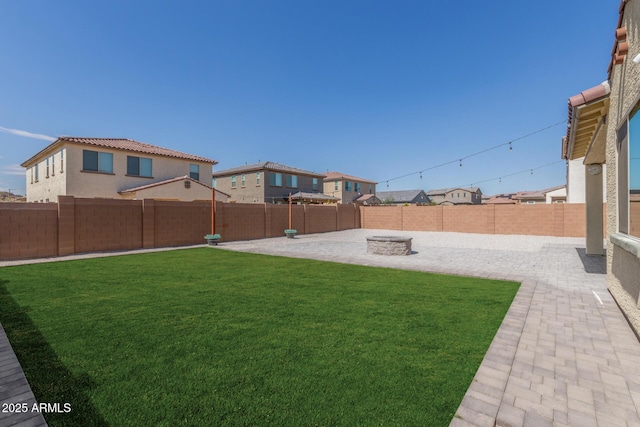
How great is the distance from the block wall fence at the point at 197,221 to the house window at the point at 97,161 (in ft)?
29.4

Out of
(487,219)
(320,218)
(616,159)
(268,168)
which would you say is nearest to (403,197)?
(268,168)

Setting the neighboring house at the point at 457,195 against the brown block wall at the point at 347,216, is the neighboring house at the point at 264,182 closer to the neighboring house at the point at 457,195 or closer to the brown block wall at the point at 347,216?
the brown block wall at the point at 347,216

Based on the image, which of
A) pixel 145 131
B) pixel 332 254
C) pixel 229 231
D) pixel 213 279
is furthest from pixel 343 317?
pixel 145 131

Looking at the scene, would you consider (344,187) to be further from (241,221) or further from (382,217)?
(241,221)

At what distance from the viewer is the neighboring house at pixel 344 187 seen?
42250 millimetres

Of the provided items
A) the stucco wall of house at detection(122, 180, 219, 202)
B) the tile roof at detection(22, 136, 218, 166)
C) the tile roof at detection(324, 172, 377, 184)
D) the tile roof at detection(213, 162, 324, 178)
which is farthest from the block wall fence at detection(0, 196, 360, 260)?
the tile roof at detection(324, 172, 377, 184)

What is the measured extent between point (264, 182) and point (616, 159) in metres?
27.7

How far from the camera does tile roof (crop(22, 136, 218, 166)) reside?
59.4 feet

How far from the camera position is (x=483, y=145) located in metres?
21.7

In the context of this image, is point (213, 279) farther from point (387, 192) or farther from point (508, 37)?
point (387, 192)

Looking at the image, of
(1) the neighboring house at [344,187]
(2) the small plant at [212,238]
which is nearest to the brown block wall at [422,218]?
(1) the neighboring house at [344,187]

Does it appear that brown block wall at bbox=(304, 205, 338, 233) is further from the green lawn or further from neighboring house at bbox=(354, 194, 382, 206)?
neighboring house at bbox=(354, 194, 382, 206)

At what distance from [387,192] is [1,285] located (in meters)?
58.5

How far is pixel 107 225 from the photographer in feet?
39.9
